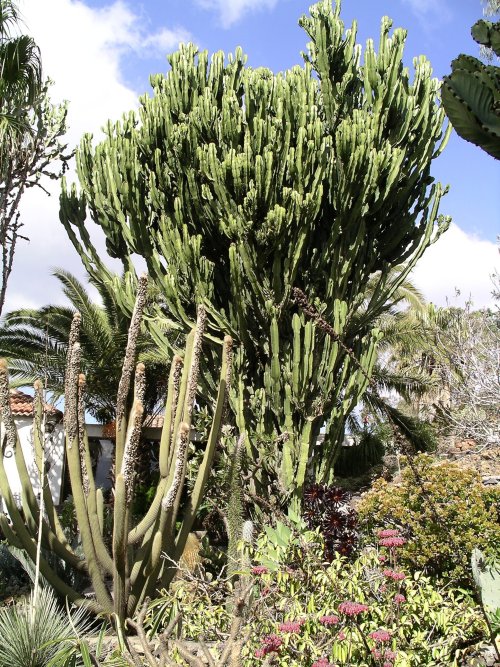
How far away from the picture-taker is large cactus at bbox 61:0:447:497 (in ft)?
28.9

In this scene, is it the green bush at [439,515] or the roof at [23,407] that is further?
the roof at [23,407]

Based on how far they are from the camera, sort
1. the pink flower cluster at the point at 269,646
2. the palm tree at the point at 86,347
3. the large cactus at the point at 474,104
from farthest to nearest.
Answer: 1. the palm tree at the point at 86,347
2. the large cactus at the point at 474,104
3. the pink flower cluster at the point at 269,646

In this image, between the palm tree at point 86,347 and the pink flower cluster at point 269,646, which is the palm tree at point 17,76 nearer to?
the palm tree at point 86,347

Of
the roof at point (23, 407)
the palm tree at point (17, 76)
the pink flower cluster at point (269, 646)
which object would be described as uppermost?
the palm tree at point (17, 76)

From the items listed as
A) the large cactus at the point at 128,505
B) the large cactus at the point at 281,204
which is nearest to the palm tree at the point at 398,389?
the large cactus at the point at 281,204

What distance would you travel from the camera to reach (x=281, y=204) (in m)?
8.91

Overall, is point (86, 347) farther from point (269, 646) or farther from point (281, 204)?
point (269, 646)

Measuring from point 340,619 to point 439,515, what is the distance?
113 inches

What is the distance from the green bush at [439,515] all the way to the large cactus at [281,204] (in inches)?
64.0

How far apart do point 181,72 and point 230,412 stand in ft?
16.4

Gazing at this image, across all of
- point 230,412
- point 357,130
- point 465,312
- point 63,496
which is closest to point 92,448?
point 63,496

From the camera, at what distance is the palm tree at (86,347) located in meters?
13.5

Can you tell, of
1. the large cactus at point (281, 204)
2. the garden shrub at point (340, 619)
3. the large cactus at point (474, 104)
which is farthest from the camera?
the large cactus at point (281, 204)

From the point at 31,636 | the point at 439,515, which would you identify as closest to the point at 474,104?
the point at 439,515
